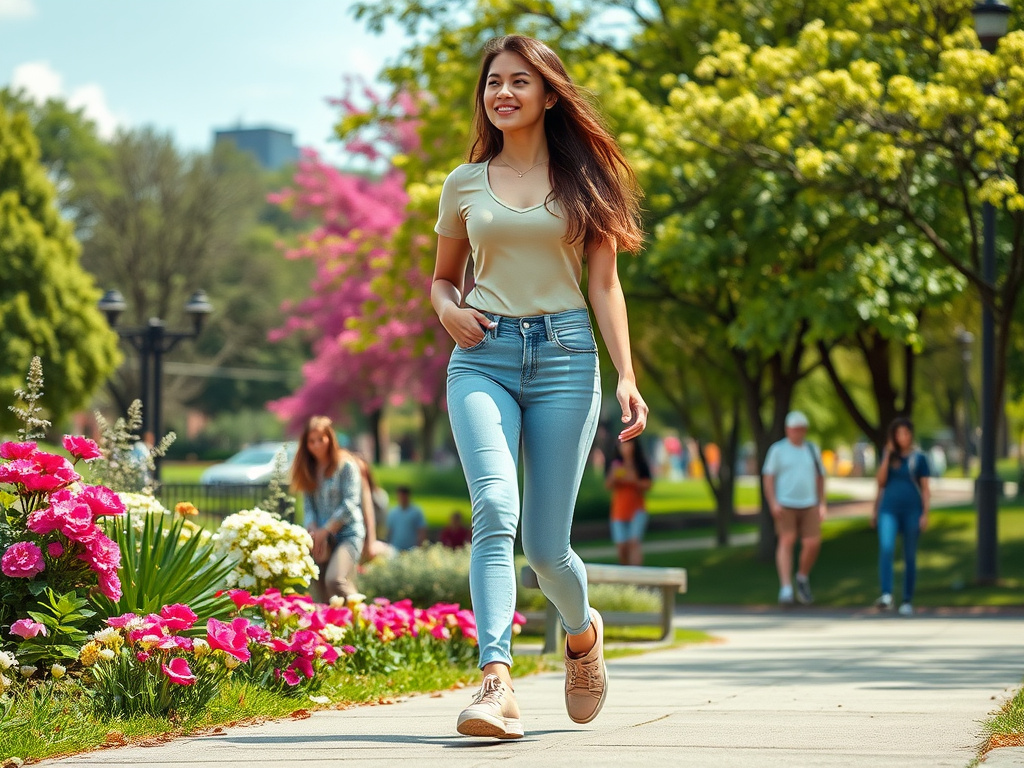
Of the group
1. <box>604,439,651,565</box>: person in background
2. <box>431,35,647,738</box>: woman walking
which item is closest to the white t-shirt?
<box>604,439,651,565</box>: person in background

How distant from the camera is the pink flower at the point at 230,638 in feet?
16.6

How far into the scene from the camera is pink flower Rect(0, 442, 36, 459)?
17.7ft

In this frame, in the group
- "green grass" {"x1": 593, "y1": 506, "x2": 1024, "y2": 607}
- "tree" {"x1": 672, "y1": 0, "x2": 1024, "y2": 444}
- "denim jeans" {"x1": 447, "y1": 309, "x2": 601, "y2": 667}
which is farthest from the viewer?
"green grass" {"x1": 593, "y1": 506, "x2": 1024, "y2": 607}

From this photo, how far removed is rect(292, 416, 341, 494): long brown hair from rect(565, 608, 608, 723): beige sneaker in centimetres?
544

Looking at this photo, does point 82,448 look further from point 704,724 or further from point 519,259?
point 704,724

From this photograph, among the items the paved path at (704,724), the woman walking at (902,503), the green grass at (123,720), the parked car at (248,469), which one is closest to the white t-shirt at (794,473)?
the woman walking at (902,503)

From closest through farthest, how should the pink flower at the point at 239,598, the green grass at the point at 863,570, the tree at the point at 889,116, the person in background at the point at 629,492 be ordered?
the pink flower at the point at 239,598 → the tree at the point at 889,116 → the green grass at the point at 863,570 → the person in background at the point at 629,492

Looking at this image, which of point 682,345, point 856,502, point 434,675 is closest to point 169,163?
point 856,502

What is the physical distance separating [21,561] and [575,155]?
2372 mm

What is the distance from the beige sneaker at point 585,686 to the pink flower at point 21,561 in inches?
74.5

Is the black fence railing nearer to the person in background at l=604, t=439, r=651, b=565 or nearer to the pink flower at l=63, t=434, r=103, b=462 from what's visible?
the person in background at l=604, t=439, r=651, b=565

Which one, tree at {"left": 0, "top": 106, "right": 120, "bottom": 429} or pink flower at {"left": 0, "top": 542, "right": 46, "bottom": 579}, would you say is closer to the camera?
pink flower at {"left": 0, "top": 542, "right": 46, "bottom": 579}

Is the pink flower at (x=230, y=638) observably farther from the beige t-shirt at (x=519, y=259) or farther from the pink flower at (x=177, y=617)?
the beige t-shirt at (x=519, y=259)

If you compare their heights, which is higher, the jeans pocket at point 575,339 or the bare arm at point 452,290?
the bare arm at point 452,290
